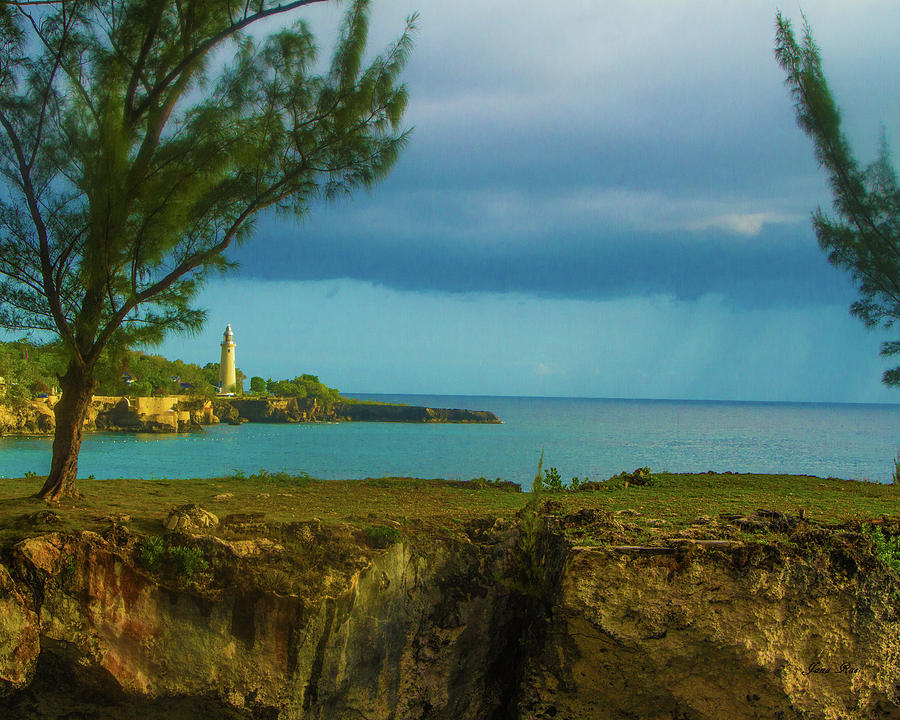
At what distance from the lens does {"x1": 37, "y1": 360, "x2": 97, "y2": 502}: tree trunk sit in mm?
8469

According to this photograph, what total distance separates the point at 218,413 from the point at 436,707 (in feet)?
188

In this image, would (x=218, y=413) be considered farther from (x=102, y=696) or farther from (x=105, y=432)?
(x=102, y=696)

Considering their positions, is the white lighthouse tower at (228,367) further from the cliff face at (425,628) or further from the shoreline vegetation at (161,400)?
the cliff face at (425,628)

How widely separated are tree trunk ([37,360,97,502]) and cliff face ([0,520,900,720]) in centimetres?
234

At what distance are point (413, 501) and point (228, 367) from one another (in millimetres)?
56987

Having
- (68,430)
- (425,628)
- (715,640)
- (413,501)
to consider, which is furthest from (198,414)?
(715,640)

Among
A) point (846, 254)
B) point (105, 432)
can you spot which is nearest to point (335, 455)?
point (105, 432)

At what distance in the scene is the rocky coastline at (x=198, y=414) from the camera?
38062 millimetres

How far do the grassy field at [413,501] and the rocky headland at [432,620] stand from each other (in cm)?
37

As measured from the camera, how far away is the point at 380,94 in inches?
402
